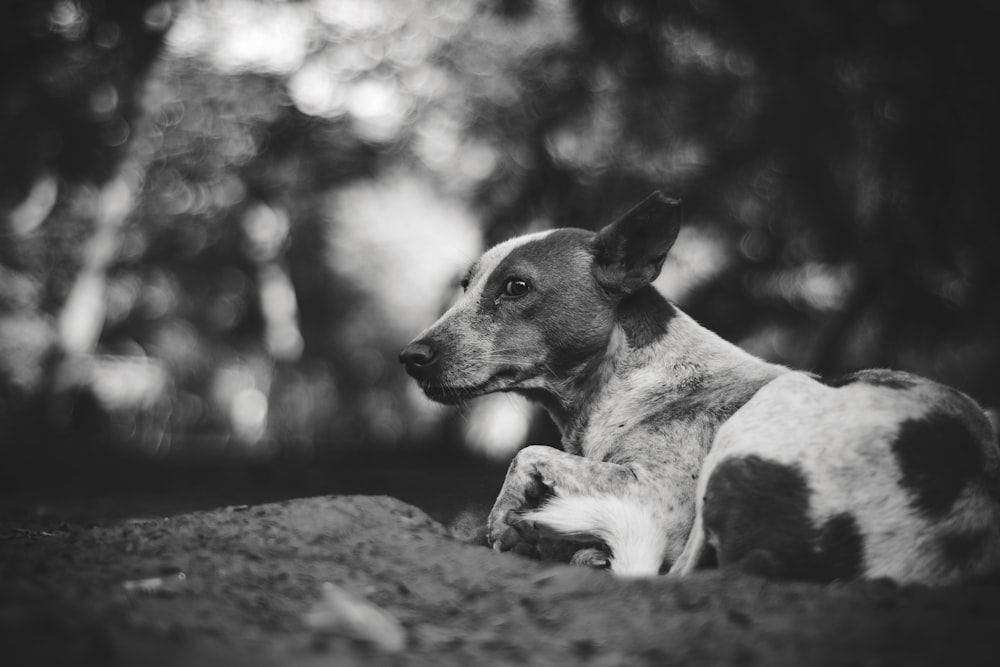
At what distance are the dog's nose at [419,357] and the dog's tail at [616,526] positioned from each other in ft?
3.89

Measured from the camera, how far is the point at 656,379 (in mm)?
4395

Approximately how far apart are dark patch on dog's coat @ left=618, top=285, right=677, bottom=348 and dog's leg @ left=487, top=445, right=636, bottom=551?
820 millimetres

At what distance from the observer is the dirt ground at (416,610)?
211 centimetres

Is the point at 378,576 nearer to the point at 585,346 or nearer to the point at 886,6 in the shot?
the point at 585,346

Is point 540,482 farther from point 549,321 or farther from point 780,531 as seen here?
point 780,531

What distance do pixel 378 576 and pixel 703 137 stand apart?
12920mm

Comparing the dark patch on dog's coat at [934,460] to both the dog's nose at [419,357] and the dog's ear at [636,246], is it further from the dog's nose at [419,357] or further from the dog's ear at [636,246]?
the dog's nose at [419,357]

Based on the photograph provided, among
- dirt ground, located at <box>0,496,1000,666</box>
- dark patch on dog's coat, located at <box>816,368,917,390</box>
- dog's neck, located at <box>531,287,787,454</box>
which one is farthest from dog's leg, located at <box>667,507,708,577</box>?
dark patch on dog's coat, located at <box>816,368,917,390</box>

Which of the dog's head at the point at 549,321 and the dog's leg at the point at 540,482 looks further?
the dog's head at the point at 549,321

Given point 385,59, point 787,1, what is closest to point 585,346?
point 787,1

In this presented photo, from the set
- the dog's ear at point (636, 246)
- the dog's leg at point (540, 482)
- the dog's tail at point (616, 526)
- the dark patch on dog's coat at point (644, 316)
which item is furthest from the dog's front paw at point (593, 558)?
the dog's ear at point (636, 246)

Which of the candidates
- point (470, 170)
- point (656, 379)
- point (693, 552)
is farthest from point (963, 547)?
point (470, 170)

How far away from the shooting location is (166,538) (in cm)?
354

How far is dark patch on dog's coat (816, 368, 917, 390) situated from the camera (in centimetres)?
356
